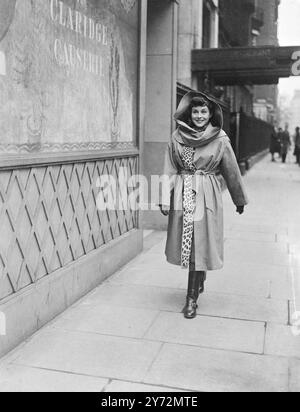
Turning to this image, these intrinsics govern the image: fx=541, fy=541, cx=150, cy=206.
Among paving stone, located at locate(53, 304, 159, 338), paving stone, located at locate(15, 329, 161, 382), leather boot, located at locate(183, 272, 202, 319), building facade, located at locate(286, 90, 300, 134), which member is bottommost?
paving stone, located at locate(53, 304, 159, 338)

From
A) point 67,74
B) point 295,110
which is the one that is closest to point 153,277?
point 67,74

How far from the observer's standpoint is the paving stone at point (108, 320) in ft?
15.6

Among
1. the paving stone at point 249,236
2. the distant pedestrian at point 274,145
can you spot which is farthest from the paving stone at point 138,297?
the distant pedestrian at point 274,145

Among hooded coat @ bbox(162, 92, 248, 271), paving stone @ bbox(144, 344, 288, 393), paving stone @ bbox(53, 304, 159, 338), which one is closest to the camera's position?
paving stone @ bbox(144, 344, 288, 393)

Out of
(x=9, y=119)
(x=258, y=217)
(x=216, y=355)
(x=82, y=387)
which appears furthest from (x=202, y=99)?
(x=258, y=217)

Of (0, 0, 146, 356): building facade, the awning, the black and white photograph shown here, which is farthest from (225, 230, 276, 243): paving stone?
the awning

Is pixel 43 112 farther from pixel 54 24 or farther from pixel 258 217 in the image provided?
pixel 258 217

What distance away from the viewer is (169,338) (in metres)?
4.59

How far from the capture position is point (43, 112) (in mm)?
4711

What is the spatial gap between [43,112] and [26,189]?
73 centimetres

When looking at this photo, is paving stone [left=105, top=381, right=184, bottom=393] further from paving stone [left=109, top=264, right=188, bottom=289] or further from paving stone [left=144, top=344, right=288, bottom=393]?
paving stone [left=109, top=264, right=188, bottom=289]

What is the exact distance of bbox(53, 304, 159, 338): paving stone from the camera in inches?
187

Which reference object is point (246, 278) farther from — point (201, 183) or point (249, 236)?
point (249, 236)

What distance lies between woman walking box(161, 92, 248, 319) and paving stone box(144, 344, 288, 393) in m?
0.92
